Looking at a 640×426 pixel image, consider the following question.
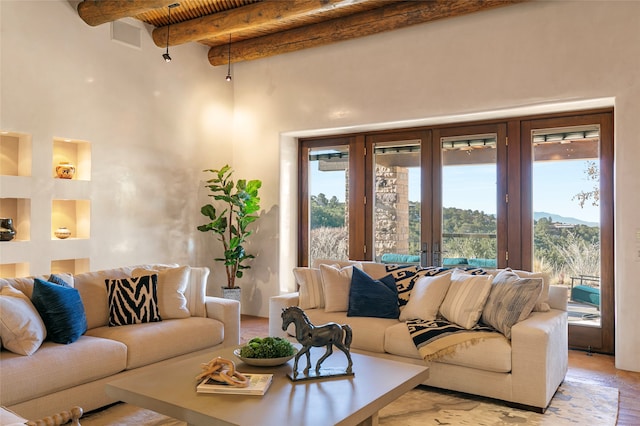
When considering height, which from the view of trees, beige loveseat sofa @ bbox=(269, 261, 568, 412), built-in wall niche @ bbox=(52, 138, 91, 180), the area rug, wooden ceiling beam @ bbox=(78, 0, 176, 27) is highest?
wooden ceiling beam @ bbox=(78, 0, 176, 27)

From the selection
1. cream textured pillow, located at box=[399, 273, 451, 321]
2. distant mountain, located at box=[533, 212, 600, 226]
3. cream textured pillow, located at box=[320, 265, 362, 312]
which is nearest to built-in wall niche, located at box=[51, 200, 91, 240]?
cream textured pillow, located at box=[320, 265, 362, 312]

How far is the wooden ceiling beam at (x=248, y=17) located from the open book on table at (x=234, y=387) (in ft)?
11.1

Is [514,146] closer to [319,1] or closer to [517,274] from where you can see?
[517,274]

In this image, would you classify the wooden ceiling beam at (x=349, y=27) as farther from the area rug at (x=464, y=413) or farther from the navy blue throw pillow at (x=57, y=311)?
the navy blue throw pillow at (x=57, y=311)

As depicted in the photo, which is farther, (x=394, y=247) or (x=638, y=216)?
(x=394, y=247)

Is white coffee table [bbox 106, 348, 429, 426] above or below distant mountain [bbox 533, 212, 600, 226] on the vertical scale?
below

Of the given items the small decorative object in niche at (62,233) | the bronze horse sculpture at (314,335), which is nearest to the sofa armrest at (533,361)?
the bronze horse sculpture at (314,335)

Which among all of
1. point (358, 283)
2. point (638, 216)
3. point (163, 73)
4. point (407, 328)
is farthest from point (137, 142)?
point (638, 216)

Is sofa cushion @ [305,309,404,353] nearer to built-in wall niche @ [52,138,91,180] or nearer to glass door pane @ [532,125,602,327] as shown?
glass door pane @ [532,125,602,327]

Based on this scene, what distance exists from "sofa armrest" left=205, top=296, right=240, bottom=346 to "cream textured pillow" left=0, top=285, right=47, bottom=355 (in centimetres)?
131

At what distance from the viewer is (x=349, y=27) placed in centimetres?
551

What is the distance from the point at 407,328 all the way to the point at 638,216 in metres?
2.26

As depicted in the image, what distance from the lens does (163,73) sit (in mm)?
5930

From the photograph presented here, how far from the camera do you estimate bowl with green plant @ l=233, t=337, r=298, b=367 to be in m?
2.70
